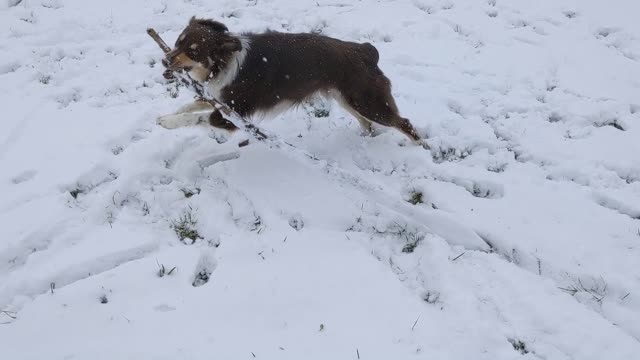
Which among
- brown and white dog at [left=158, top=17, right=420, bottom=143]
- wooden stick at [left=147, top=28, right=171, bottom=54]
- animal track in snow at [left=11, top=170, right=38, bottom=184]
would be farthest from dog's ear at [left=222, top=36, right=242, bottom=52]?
animal track in snow at [left=11, top=170, right=38, bottom=184]

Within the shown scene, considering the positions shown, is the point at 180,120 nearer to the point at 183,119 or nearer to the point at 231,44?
the point at 183,119

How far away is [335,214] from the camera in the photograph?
3.82 m

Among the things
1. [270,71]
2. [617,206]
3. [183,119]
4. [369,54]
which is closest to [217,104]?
[183,119]

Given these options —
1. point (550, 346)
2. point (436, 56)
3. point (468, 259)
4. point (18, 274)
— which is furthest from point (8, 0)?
point (550, 346)

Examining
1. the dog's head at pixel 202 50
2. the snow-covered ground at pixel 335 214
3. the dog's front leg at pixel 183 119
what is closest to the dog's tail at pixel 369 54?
the snow-covered ground at pixel 335 214

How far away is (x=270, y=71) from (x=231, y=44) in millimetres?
426

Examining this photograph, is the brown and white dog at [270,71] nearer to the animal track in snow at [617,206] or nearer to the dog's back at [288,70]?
the dog's back at [288,70]

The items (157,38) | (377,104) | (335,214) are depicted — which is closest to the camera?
(335,214)

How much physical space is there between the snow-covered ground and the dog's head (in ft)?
2.64

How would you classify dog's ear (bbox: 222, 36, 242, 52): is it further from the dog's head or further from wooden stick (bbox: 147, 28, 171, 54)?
wooden stick (bbox: 147, 28, 171, 54)

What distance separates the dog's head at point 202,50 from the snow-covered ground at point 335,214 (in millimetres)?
804

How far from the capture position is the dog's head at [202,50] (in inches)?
157

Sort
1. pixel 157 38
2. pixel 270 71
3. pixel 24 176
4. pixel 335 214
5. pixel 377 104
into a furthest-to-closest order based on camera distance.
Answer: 1. pixel 377 104
2. pixel 270 71
3. pixel 24 176
4. pixel 157 38
5. pixel 335 214

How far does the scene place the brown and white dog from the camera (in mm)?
4059
